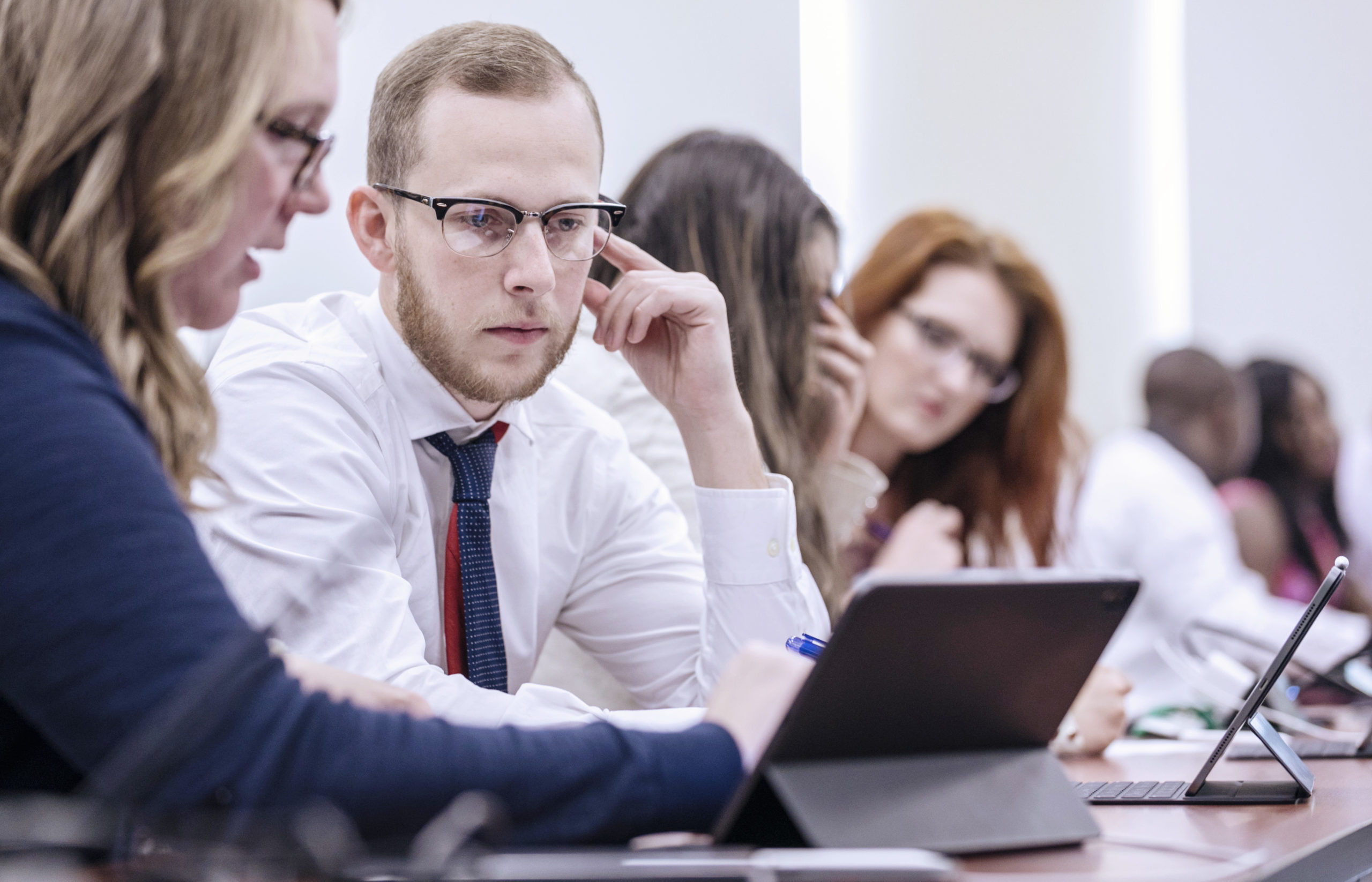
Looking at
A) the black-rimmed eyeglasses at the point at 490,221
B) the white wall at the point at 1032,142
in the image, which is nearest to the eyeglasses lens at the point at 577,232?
the black-rimmed eyeglasses at the point at 490,221

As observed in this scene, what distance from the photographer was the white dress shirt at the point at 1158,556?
3053 mm

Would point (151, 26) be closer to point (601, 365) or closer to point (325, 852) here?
point (325, 852)

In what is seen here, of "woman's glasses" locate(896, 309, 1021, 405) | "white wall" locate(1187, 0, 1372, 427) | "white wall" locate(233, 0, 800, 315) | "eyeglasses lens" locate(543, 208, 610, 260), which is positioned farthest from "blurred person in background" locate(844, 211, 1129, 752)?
"white wall" locate(1187, 0, 1372, 427)

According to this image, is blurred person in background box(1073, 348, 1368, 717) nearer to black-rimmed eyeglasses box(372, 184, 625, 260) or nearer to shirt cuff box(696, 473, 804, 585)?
shirt cuff box(696, 473, 804, 585)

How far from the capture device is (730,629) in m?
1.44

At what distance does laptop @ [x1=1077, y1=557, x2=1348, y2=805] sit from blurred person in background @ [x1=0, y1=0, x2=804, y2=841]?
466 mm

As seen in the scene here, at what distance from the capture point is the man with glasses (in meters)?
1.21

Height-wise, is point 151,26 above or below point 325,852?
above

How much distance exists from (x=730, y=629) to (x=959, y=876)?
0.73 m

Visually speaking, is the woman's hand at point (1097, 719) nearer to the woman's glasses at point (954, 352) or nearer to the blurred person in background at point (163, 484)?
the blurred person in background at point (163, 484)

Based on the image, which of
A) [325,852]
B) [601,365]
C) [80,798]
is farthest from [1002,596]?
[601,365]

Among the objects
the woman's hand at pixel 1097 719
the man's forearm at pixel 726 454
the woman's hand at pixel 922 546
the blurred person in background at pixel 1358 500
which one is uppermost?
the man's forearm at pixel 726 454

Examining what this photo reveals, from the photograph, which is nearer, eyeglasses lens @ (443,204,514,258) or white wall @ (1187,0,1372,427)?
eyeglasses lens @ (443,204,514,258)

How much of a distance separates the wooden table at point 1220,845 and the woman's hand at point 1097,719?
0.69 feet
